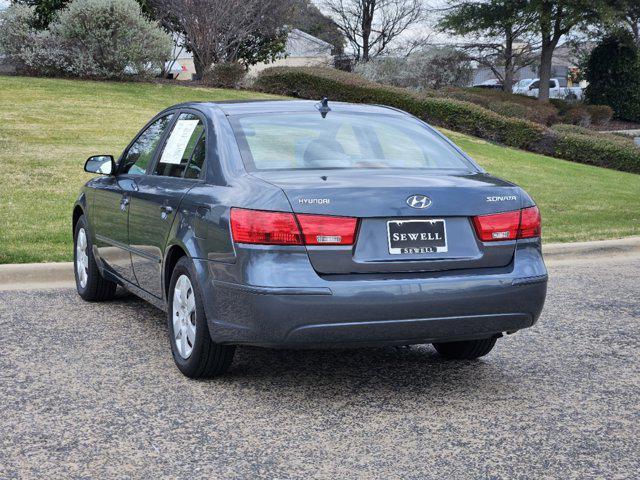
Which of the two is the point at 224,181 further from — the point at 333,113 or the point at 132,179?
the point at 132,179

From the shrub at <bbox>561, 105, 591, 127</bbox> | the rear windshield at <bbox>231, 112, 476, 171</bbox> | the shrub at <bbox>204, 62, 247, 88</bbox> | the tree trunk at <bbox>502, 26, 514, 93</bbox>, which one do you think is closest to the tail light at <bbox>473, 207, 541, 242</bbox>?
the rear windshield at <bbox>231, 112, 476, 171</bbox>

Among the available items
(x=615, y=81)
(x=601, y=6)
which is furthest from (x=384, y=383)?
(x=615, y=81)

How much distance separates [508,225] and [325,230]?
3.33 ft

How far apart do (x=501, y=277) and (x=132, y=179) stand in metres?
2.83

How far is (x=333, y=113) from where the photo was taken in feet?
19.6

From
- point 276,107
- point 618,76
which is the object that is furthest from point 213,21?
point 276,107

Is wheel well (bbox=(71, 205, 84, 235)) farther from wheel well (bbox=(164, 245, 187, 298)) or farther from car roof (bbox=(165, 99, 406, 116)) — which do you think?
wheel well (bbox=(164, 245, 187, 298))

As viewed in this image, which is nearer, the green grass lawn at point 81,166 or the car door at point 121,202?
the car door at point 121,202

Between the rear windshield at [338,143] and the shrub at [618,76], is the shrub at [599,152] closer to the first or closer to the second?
the rear windshield at [338,143]

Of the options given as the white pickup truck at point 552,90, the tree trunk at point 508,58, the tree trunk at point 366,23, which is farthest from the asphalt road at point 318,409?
the white pickup truck at point 552,90

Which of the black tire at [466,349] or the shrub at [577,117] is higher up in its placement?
the black tire at [466,349]

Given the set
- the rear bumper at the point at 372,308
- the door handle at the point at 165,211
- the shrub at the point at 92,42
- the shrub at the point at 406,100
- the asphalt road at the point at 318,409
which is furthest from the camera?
the shrub at the point at 92,42

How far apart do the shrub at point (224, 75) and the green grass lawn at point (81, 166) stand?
121 centimetres

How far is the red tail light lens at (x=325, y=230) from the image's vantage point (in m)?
4.65
